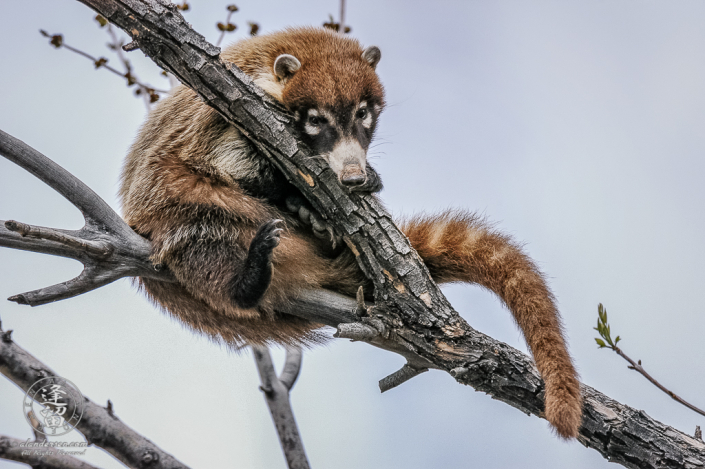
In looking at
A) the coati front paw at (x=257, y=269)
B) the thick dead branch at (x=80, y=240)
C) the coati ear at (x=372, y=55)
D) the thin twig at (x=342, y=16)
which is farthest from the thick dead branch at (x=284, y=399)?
the thin twig at (x=342, y=16)

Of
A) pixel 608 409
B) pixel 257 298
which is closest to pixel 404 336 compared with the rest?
pixel 257 298

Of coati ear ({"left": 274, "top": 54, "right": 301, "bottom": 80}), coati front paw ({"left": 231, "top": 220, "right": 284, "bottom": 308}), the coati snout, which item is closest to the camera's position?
coati front paw ({"left": 231, "top": 220, "right": 284, "bottom": 308})

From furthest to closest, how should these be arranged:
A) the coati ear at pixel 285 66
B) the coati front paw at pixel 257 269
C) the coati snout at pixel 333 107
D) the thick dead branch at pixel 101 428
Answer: the coati ear at pixel 285 66 → the coati snout at pixel 333 107 → the coati front paw at pixel 257 269 → the thick dead branch at pixel 101 428

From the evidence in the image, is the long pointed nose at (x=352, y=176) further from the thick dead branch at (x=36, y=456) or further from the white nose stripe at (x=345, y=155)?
the thick dead branch at (x=36, y=456)

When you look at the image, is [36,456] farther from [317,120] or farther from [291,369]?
[291,369]

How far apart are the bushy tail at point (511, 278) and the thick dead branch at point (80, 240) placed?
5.25ft

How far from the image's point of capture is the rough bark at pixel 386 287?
110 inches

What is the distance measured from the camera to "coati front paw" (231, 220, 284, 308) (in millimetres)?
2783

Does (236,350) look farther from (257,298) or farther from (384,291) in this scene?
(384,291)

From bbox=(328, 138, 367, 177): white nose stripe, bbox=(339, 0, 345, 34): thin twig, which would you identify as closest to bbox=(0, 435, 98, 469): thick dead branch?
bbox=(328, 138, 367, 177): white nose stripe

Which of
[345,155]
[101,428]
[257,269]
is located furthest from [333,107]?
[101,428]

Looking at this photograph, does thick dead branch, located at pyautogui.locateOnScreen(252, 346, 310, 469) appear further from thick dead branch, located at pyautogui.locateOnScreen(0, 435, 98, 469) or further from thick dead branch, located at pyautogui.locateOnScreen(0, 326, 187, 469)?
thick dead branch, located at pyautogui.locateOnScreen(0, 435, 98, 469)

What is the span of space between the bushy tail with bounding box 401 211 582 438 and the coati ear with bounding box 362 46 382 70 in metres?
1.11

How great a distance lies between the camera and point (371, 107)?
A: 11.6 feet
